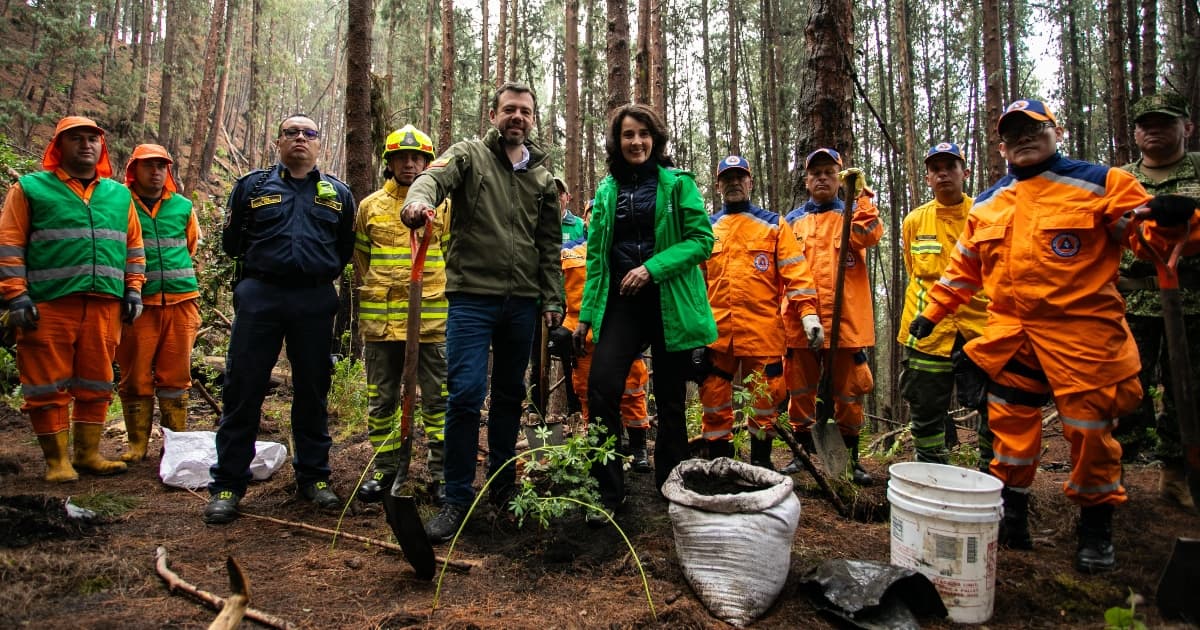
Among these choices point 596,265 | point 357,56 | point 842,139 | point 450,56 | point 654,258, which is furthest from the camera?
point 450,56

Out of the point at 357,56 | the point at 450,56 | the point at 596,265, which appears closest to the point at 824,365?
the point at 596,265

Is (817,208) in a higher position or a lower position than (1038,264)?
higher

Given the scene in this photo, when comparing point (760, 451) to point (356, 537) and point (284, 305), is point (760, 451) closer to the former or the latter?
point (356, 537)

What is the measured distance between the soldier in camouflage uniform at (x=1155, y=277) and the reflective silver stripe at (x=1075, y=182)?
138 cm

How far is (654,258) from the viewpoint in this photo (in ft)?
10.9

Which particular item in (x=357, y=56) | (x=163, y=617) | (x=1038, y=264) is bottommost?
(x=163, y=617)

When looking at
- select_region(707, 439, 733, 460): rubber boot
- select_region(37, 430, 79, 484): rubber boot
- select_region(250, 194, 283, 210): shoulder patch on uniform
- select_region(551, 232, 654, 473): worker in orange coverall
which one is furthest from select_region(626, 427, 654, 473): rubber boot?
select_region(37, 430, 79, 484): rubber boot

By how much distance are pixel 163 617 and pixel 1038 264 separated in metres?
4.01

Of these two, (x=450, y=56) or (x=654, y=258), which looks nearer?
(x=654, y=258)

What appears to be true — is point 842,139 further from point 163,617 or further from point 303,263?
point 163,617

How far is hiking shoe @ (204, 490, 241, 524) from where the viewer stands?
3543mm

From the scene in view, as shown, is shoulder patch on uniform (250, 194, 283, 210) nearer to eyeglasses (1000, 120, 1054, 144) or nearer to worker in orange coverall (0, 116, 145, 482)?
worker in orange coverall (0, 116, 145, 482)

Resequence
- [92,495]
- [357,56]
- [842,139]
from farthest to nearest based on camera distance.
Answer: [357,56], [842,139], [92,495]

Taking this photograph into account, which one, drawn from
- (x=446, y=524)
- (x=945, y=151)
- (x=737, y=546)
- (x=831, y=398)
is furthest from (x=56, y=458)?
(x=945, y=151)
